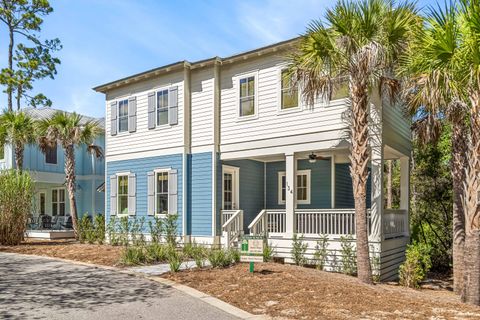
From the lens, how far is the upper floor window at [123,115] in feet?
56.4

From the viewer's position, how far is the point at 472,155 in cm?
855

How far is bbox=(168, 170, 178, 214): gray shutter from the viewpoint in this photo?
15266 mm

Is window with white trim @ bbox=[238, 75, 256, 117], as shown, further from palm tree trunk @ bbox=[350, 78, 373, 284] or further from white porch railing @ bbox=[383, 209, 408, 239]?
white porch railing @ bbox=[383, 209, 408, 239]

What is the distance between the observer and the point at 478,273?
27.9ft

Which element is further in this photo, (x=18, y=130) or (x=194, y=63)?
(x=18, y=130)

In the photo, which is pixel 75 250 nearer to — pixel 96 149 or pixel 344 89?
pixel 96 149

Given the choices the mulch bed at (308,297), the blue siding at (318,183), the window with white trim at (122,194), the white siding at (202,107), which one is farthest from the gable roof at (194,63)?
the mulch bed at (308,297)

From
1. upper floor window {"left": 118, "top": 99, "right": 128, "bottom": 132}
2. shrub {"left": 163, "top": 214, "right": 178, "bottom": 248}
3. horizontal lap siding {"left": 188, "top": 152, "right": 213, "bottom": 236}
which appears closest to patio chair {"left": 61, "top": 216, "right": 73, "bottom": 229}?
upper floor window {"left": 118, "top": 99, "right": 128, "bottom": 132}

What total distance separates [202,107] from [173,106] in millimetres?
1199

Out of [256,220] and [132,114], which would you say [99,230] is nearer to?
[132,114]

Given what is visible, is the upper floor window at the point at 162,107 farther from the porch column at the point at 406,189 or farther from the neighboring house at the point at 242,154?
the porch column at the point at 406,189

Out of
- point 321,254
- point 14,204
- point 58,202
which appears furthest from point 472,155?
point 58,202

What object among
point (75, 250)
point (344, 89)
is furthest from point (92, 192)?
point (344, 89)

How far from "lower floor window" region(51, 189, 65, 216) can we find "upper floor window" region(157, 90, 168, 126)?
13.9 m
